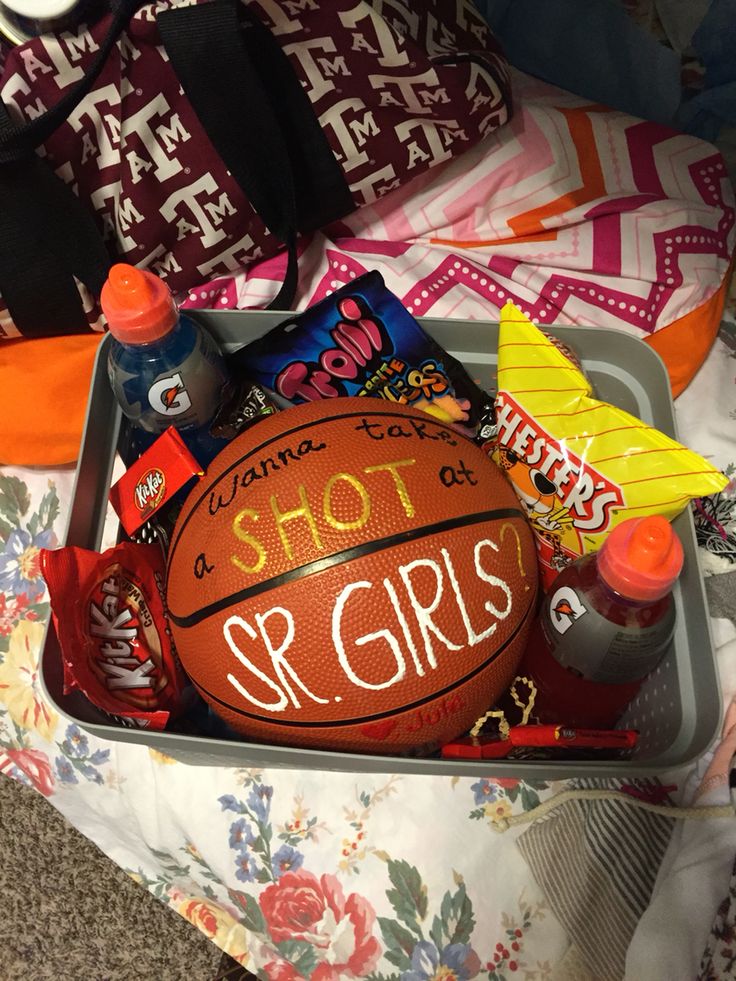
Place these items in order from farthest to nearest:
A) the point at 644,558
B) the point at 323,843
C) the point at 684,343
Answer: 1. the point at 684,343
2. the point at 323,843
3. the point at 644,558

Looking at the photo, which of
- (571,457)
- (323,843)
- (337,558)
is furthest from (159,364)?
(323,843)

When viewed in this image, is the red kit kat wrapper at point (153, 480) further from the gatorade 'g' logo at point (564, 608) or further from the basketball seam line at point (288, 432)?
the gatorade 'g' logo at point (564, 608)

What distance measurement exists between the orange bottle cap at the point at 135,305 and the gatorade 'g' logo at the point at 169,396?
6 cm

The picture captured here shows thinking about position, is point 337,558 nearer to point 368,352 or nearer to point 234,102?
point 368,352

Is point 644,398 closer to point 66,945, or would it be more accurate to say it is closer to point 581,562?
point 581,562

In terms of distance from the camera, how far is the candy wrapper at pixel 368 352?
2.49 feet

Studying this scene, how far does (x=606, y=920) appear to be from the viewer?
700 mm

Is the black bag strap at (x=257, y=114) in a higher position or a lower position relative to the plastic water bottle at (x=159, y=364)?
higher

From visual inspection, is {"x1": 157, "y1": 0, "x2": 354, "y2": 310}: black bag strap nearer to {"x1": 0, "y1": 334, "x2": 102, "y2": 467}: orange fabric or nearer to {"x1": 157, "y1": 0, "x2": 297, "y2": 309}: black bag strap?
{"x1": 157, "y1": 0, "x2": 297, "y2": 309}: black bag strap

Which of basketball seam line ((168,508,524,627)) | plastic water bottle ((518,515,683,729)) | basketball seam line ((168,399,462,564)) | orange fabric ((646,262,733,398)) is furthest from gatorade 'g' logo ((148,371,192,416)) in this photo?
orange fabric ((646,262,733,398))

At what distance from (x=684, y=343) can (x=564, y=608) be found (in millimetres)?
424

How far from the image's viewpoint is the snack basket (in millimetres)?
614

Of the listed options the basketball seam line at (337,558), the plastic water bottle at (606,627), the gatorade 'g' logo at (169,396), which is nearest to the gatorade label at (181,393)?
the gatorade 'g' logo at (169,396)

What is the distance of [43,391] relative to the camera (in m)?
0.85
